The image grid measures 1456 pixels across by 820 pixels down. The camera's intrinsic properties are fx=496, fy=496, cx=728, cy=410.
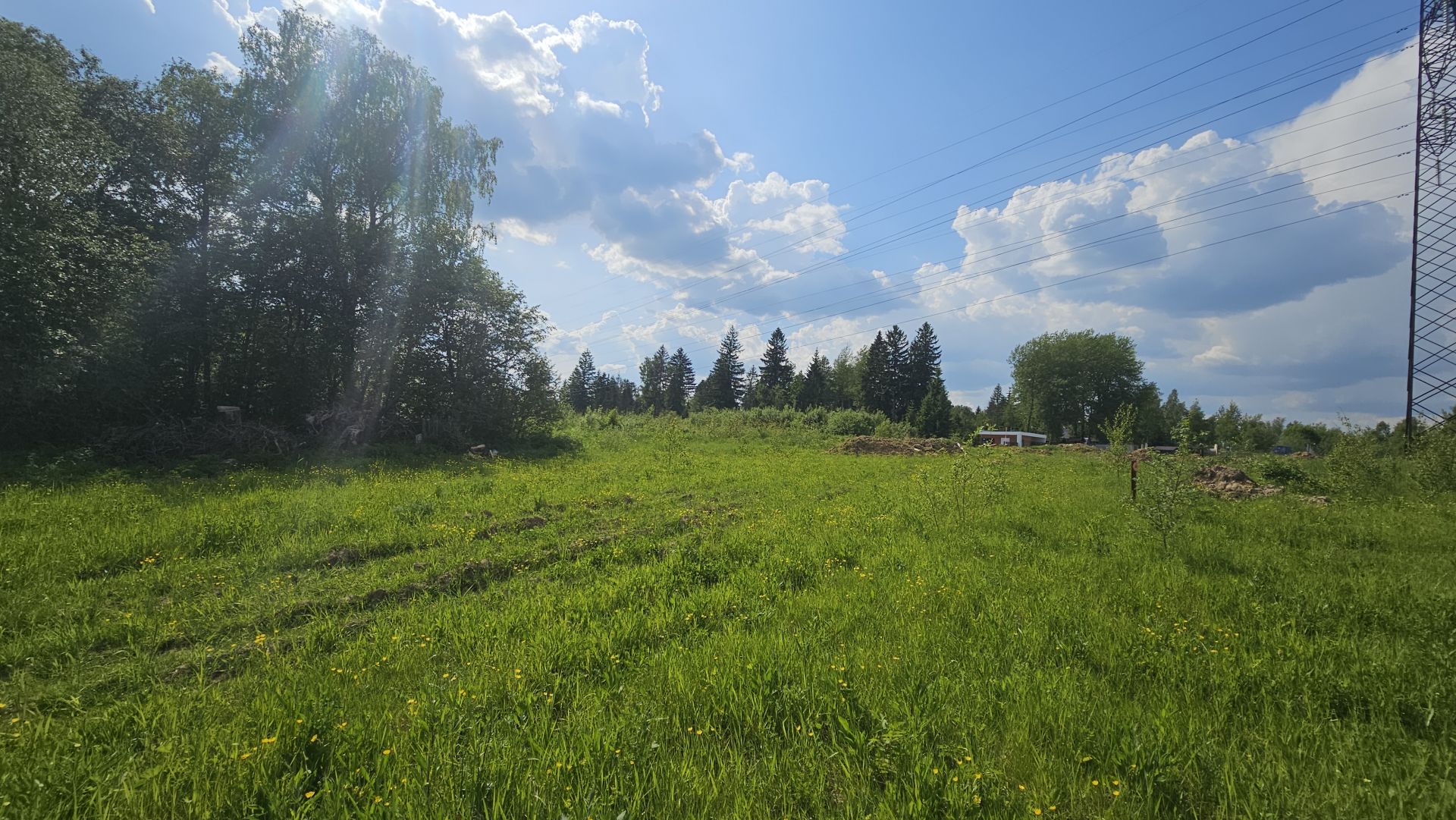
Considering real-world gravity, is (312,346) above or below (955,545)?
above

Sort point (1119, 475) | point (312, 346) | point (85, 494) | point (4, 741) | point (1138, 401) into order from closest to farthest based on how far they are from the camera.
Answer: point (4, 741) → point (85, 494) → point (1119, 475) → point (312, 346) → point (1138, 401)

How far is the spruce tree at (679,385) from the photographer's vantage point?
84062 millimetres

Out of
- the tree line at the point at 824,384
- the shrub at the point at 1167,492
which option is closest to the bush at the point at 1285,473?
the shrub at the point at 1167,492

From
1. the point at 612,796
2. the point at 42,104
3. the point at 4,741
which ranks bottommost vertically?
the point at 4,741

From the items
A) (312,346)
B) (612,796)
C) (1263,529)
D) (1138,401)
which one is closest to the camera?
(612,796)

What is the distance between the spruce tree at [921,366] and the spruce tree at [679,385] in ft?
115

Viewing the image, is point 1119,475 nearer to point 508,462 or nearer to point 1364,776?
point 1364,776

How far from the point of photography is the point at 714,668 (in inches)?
154

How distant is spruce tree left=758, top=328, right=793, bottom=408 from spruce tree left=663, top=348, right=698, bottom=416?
12.9m

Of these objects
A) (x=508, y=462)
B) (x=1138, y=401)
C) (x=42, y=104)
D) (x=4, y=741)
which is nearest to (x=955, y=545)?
(x=4, y=741)

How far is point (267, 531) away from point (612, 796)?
28.3ft

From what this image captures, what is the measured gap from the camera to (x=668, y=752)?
3051 millimetres

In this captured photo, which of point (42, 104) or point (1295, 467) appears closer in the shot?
point (42, 104)

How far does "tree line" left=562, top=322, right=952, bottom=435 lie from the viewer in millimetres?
68562
